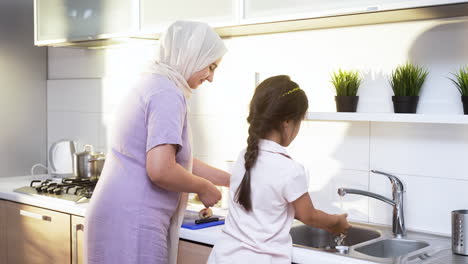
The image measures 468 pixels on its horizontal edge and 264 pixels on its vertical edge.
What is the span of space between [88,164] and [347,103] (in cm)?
139

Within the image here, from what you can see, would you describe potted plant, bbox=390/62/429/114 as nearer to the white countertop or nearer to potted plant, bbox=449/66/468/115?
potted plant, bbox=449/66/468/115

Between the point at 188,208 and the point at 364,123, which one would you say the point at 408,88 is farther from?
the point at 188,208

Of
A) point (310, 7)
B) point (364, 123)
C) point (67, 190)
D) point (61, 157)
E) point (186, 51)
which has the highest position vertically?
point (310, 7)

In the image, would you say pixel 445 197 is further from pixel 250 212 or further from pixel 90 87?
pixel 90 87

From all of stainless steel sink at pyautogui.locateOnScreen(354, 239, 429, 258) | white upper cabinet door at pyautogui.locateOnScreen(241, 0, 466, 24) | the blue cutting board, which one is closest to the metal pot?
the blue cutting board

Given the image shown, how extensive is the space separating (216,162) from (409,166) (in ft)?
2.96

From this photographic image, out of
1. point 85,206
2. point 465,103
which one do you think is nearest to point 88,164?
point 85,206

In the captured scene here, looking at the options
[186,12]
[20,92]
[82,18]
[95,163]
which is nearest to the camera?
[186,12]

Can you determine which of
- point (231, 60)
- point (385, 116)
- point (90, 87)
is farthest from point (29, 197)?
point (385, 116)

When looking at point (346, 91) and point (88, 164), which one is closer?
point (346, 91)

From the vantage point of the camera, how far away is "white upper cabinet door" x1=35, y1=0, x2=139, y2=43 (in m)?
2.57

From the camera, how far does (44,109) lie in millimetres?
Result: 3426

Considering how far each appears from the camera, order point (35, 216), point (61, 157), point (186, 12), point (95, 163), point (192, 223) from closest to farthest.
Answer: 1. point (192, 223)
2. point (186, 12)
3. point (35, 216)
4. point (95, 163)
5. point (61, 157)

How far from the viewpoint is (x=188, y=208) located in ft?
7.85
